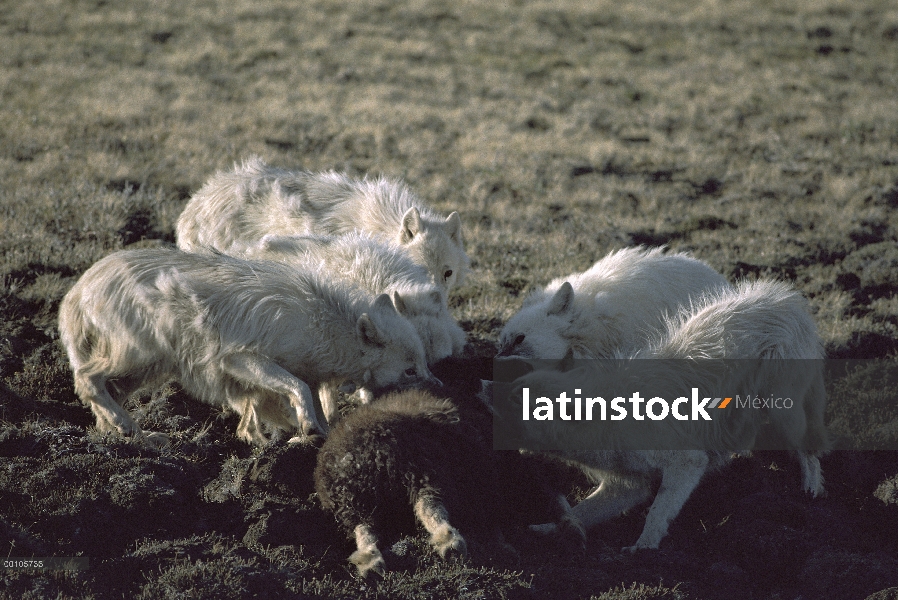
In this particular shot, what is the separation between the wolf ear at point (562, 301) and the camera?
7.80 meters

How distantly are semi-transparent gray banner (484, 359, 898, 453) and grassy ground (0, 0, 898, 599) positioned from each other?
353 millimetres

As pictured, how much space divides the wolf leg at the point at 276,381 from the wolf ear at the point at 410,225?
3.08 metres

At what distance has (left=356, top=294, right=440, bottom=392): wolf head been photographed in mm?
6887

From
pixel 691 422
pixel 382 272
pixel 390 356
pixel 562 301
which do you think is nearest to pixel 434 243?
pixel 382 272

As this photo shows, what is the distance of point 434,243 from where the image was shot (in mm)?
9562

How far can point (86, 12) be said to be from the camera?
25.7 metres

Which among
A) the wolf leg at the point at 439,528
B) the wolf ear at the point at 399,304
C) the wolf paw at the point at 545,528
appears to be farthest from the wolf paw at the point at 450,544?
the wolf ear at the point at 399,304

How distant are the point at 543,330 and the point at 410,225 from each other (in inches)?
98.1

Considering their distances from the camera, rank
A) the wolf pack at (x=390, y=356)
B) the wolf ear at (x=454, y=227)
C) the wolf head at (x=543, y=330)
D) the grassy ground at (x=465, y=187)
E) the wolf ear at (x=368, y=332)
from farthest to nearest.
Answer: the wolf ear at (x=454, y=227), the wolf head at (x=543, y=330), the wolf ear at (x=368, y=332), the wolf pack at (x=390, y=356), the grassy ground at (x=465, y=187)

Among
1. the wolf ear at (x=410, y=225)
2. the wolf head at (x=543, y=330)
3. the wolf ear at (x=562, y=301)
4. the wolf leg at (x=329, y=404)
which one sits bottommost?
the wolf leg at (x=329, y=404)

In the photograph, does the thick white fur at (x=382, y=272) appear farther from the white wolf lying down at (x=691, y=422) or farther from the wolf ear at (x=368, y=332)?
the white wolf lying down at (x=691, y=422)

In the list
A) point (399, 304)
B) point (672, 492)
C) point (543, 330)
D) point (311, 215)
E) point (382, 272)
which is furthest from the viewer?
point (311, 215)

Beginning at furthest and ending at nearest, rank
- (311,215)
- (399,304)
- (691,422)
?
1. (311,215)
2. (399,304)
3. (691,422)

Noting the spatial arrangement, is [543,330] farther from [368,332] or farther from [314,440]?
[314,440]
